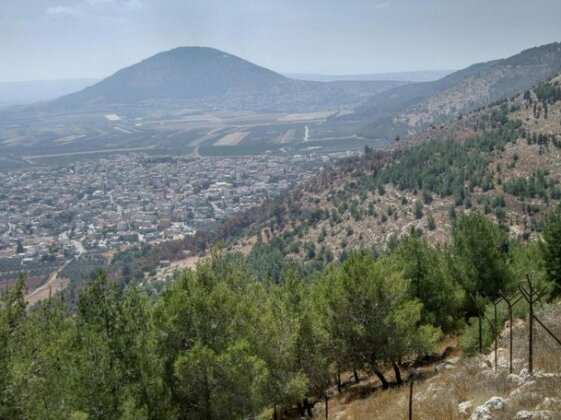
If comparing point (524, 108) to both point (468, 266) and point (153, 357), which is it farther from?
point (153, 357)

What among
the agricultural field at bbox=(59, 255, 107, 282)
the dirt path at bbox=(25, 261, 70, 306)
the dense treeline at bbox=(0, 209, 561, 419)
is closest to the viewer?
the dense treeline at bbox=(0, 209, 561, 419)

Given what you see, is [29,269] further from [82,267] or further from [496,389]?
[496,389]

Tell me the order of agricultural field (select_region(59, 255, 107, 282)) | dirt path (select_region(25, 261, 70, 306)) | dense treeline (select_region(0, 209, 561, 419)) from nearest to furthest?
dense treeline (select_region(0, 209, 561, 419))
dirt path (select_region(25, 261, 70, 306))
agricultural field (select_region(59, 255, 107, 282))

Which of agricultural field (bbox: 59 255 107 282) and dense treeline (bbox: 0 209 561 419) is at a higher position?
dense treeline (bbox: 0 209 561 419)

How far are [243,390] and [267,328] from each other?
4.08m

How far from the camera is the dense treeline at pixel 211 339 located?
14.9m

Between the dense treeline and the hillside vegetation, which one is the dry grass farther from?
the hillside vegetation

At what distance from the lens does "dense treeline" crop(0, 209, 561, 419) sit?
587 inches

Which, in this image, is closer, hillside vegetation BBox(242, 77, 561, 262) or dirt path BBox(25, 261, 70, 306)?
hillside vegetation BBox(242, 77, 561, 262)

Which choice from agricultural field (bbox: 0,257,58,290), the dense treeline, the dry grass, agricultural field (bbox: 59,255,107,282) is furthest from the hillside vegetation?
the dry grass

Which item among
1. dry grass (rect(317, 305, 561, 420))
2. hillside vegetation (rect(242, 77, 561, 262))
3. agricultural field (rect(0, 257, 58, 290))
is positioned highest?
dry grass (rect(317, 305, 561, 420))

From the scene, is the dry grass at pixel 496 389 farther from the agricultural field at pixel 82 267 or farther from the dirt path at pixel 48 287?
the agricultural field at pixel 82 267

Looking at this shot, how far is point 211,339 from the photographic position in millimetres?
18578

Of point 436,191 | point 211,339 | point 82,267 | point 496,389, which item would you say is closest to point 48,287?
point 82,267
